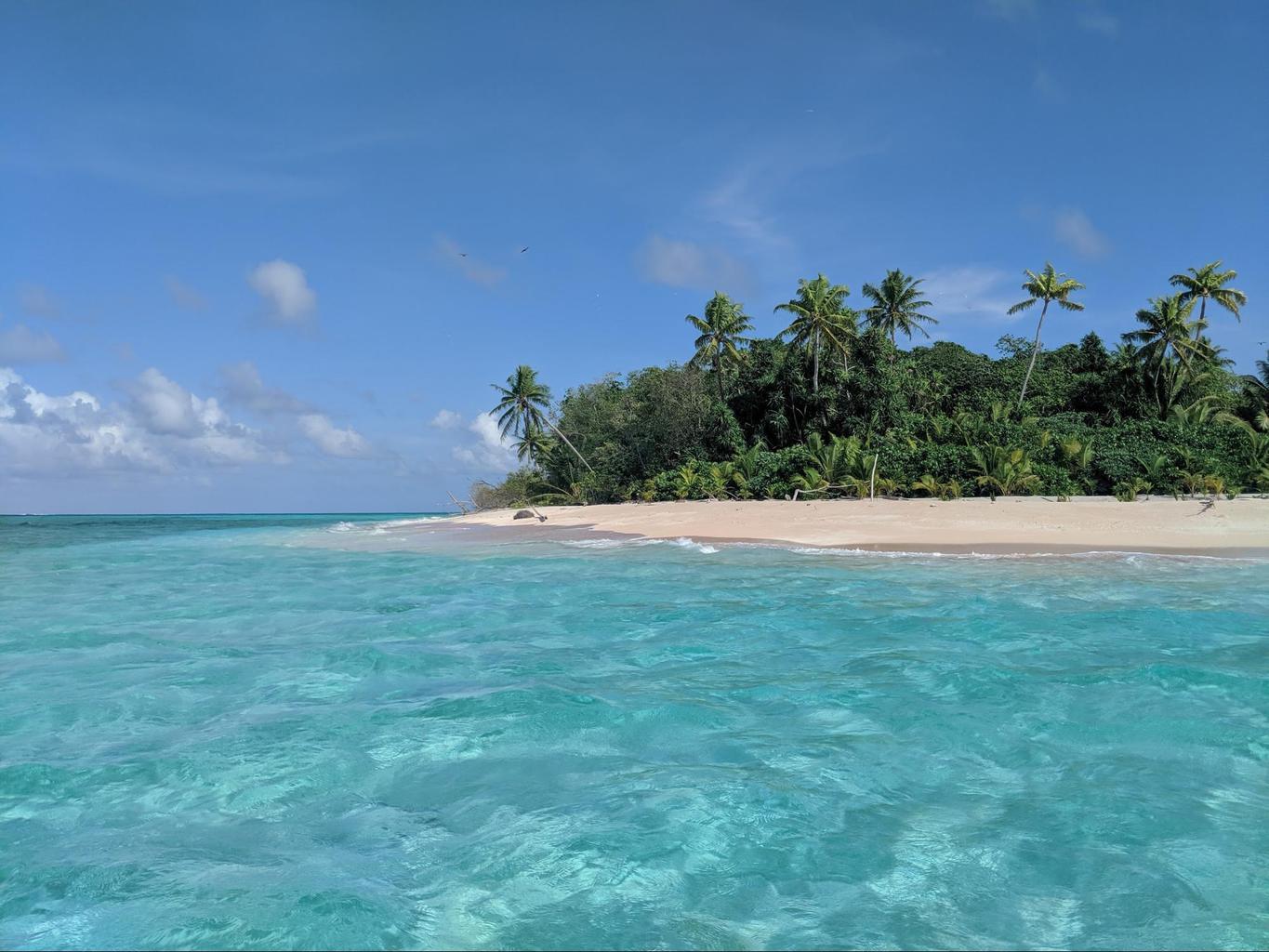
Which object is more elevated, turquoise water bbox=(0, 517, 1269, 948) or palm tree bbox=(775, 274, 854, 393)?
palm tree bbox=(775, 274, 854, 393)

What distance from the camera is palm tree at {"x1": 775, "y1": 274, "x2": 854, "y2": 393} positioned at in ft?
116

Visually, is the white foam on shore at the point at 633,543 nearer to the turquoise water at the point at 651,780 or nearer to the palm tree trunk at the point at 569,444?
the turquoise water at the point at 651,780

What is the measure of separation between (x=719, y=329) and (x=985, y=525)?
72.5 ft

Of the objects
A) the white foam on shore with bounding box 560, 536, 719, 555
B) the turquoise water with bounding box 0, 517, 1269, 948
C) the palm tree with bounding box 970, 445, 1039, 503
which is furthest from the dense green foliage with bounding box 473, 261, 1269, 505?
the turquoise water with bounding box 0, 517, 1269, 948

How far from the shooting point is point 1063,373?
137ft

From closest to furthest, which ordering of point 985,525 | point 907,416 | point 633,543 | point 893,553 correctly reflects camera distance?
point 893,553
point 985,525
point 633,543
point 907,416

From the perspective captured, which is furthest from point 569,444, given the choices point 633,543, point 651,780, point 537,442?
point 651,780

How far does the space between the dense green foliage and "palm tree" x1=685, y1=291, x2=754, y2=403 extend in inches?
3.6

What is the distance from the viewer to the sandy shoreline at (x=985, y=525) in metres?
16.4

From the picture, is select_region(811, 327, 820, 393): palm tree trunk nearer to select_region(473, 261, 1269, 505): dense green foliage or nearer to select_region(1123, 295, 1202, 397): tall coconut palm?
select_region(473, 261, 1269, 505): dense green foliage

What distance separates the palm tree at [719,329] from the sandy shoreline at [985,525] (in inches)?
537

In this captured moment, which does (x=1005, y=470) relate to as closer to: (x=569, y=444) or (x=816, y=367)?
(x=816, y=367)

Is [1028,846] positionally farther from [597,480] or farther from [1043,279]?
[1043,279]

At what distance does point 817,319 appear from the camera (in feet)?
115
